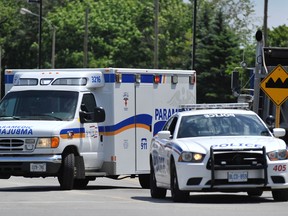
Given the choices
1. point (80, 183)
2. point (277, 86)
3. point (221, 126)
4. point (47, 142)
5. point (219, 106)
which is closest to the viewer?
point (221, 126)

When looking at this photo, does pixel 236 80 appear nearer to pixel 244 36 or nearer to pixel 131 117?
pixel 131 117

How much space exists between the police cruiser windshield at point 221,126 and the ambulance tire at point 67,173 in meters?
4.33

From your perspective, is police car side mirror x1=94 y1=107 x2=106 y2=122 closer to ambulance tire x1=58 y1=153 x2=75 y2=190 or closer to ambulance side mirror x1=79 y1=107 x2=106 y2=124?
ambulance side mirror x1=79 y1=107 x2=106 y2=124

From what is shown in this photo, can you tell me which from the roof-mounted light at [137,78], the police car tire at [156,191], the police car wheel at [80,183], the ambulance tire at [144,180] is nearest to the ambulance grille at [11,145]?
the police car wheel at [80,183]

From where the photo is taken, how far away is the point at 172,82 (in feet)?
90.2

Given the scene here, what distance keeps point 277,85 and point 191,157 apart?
8.74m

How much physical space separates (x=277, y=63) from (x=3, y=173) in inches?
315

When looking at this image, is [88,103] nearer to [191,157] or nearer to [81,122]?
[81,122]

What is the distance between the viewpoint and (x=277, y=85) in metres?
27.6

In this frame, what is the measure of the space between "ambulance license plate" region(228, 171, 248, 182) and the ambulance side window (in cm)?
682

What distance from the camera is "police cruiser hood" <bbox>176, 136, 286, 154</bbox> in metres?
19.2

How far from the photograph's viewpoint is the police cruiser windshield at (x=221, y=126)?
2031 cm

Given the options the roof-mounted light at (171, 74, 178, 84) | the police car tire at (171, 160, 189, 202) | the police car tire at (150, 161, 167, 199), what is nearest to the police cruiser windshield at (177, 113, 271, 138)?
the police car tire at (171, 160, 189, 202)

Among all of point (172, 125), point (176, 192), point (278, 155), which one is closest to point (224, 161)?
point (278, 155)
